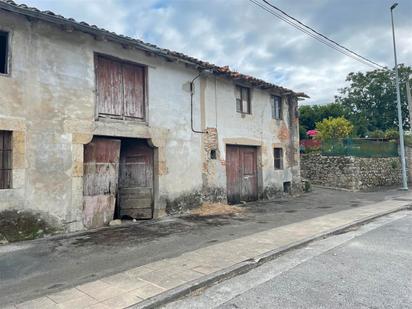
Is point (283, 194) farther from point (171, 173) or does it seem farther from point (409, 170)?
point (409, 170)

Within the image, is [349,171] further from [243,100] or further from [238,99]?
[238,99]

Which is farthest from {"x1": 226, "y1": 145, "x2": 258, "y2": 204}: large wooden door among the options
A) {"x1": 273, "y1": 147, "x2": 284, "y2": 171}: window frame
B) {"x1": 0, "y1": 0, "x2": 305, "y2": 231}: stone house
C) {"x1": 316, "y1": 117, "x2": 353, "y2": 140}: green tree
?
{"x1": 316, "y1": 117, "x2": 353, "y2": 140}: green tree

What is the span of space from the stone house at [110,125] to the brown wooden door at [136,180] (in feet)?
0.10

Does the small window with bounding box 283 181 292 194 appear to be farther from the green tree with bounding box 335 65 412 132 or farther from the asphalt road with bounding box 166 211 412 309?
the green tree with bounding box 335 65 412 132

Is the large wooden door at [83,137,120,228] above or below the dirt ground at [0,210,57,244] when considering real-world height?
above

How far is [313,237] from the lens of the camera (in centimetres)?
695

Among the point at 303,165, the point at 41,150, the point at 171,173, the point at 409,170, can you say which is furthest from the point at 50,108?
the point at 409,170

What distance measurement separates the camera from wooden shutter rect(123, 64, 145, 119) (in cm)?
921

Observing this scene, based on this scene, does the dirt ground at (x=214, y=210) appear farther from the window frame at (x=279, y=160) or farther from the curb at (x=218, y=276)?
the window frame at (x=279, y=160)

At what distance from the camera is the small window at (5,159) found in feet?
22.4

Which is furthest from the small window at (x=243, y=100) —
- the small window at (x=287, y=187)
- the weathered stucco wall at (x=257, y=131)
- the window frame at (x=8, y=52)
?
the window frame at (x=8, y=52)

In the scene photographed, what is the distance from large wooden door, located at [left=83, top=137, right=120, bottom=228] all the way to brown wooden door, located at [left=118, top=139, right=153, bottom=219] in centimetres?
79

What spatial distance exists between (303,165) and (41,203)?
16.2 m

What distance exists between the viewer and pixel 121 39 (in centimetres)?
845
